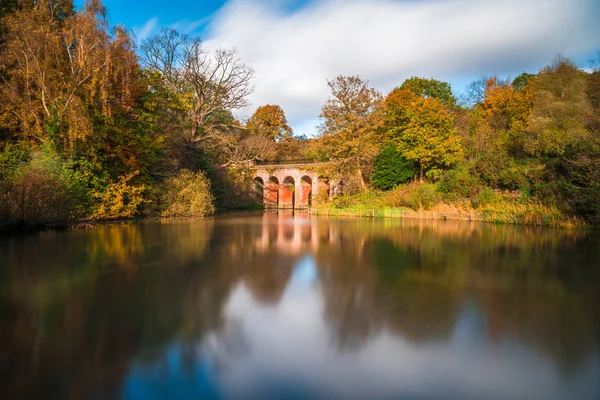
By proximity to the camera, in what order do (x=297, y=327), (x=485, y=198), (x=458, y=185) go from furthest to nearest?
(x=458, y=185), (x=485, y=198), (x=297, y=327)

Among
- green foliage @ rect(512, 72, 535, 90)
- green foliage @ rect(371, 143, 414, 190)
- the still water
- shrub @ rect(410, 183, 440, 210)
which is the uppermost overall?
green foliage @ rect(512, 72, 535, 90)

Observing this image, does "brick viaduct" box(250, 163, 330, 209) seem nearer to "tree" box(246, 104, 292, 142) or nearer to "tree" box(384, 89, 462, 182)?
"tree" box(246, 104, 292, 142)

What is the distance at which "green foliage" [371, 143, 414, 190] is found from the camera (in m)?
25.1

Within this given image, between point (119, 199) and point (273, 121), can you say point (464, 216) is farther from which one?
point (273, 121)

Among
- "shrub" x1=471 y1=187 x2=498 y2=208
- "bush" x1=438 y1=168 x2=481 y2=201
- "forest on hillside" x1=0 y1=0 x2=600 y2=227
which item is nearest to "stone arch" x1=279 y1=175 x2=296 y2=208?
"forest on hillside" x1=0 y1=0 x2=600 y2=227

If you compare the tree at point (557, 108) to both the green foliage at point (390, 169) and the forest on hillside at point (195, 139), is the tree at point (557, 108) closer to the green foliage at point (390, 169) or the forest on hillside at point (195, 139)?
the forest on hillside at point (195, 139)

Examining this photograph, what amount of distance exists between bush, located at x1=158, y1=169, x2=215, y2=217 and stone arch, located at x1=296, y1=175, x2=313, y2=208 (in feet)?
55.9

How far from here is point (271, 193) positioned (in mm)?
39938

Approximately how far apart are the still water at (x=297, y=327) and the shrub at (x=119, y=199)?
8222 millimetres

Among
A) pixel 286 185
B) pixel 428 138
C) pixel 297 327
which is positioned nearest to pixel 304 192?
pixel 286 185

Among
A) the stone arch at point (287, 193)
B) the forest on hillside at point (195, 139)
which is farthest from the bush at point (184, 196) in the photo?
the stone arch at point (287, 193)

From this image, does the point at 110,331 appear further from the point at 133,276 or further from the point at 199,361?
the point at 133,276

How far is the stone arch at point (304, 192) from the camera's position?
38594 millimetres

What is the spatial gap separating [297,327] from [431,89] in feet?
124
